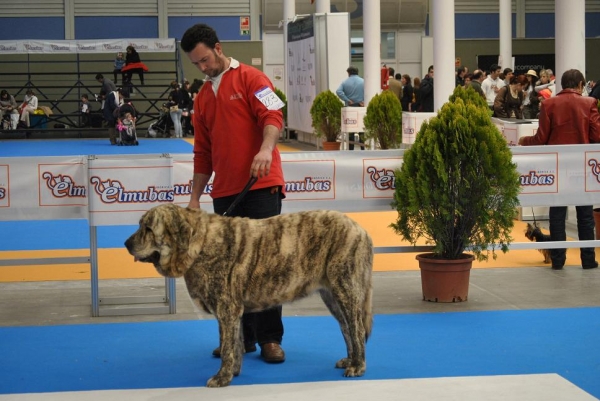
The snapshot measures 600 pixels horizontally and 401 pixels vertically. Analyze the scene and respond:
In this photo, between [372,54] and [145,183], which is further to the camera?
[372,54]

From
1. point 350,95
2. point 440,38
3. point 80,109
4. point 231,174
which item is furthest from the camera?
point 80,109

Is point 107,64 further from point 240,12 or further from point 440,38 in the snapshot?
point 440,38

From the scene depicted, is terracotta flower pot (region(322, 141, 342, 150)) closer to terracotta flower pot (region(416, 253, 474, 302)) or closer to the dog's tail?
terracotta flower pot (region(416, 253, 474, 302))

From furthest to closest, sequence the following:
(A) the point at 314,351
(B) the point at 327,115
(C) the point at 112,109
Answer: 1. (C) the point at 112,109
2. (B) the point at 327,115
3. (A) the point at 314,351

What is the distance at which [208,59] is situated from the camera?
5.66 metres

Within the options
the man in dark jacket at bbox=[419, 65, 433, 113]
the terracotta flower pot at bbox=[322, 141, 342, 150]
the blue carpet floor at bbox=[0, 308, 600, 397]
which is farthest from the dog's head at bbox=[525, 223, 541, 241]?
the man in dark jacket at bbox=[419, 65, 433, 113]

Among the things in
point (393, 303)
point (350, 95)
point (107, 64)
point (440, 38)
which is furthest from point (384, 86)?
point (393, 303)

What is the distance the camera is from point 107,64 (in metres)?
40.3

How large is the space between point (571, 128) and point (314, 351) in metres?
4.09

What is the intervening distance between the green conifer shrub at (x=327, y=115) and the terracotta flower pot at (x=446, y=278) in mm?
15492

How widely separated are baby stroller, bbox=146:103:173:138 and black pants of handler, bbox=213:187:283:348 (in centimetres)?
2800

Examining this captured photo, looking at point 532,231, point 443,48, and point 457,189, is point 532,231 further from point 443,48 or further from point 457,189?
point 443,48

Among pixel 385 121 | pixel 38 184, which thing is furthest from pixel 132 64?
pixel 38 184

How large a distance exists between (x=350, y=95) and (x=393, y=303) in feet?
50.5
